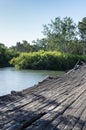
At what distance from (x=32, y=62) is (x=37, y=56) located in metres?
2.16

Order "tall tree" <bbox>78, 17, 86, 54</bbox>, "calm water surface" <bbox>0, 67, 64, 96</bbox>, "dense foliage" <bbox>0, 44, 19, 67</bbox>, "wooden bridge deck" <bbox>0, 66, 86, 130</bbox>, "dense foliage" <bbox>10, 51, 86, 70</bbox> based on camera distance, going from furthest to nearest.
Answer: "tall tree" <bbox>78, 17, 86, 54</bbox> → "dense foliage" <bbox>0, 44, 19, 67</bbox> → "dense foliage" <bbox>10, 51, 86, 70</bbox> → "calm water surface" <bbox>0, 67, 64, 96</bbox> → "wooden bridge deck" <bbox>0, 66, 86, 130</bbox>

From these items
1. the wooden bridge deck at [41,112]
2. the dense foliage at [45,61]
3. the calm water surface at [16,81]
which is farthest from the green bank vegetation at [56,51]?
the wooden bridge deck at [41,112]

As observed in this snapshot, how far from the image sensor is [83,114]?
18.4 feet

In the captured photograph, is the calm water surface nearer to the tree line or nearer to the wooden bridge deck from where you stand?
the wooden bridge deck

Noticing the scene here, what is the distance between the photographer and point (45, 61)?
44.8m

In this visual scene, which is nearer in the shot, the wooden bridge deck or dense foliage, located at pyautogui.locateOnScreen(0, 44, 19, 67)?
the wooden bridge deck

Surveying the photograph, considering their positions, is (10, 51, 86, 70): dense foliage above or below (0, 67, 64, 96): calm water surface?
above

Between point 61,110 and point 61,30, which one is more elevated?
point 61,30

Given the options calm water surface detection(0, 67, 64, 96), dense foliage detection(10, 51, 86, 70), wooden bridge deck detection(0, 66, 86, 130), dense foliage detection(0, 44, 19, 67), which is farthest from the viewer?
dense foliage detection(0, 44, 19, 67)

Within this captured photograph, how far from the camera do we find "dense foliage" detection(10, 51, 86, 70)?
43.8 metres

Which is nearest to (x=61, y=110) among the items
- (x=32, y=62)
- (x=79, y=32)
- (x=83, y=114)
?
(x=83, y=114)

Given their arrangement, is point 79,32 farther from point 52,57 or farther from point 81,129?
point 81,129

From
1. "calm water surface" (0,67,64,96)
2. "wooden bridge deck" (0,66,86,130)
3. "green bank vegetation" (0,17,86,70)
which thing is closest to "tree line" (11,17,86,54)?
"green bank vegetation" (0,17,86,70)

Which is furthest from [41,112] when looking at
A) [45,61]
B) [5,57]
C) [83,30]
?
[83,30]
